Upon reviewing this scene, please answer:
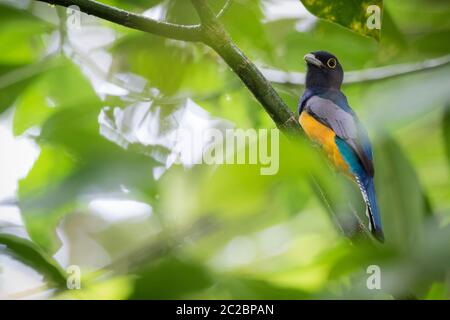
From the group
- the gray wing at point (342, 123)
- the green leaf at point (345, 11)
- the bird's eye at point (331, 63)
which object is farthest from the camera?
the bird's eye at point (331, 63)

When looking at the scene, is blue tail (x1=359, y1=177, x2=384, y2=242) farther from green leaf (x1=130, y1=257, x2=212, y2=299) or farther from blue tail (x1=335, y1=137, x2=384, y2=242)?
green leaf (x1=130, y1=257, x2=212, y2=299)

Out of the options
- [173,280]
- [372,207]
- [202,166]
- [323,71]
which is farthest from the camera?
[323,71]

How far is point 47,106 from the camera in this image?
1.14m

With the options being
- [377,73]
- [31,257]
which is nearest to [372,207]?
[377,73]

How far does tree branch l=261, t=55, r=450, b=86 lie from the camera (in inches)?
45.3

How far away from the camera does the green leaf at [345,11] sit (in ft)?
2.63

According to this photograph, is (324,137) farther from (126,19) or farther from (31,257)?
(31,257)

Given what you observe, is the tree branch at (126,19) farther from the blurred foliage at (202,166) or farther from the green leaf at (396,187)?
the green leaf at (396,187)

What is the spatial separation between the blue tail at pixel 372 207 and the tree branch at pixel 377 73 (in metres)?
0.21

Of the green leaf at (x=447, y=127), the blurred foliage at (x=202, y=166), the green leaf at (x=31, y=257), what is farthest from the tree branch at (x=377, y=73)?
the green leaf at (x=31, y=257)

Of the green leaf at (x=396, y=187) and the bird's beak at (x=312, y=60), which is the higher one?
the bird's beak at (x=312, y=60)

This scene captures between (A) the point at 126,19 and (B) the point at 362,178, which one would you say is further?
(B) the point at 362,178

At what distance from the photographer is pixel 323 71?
1.10 metres

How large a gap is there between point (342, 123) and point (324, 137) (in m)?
0.06
